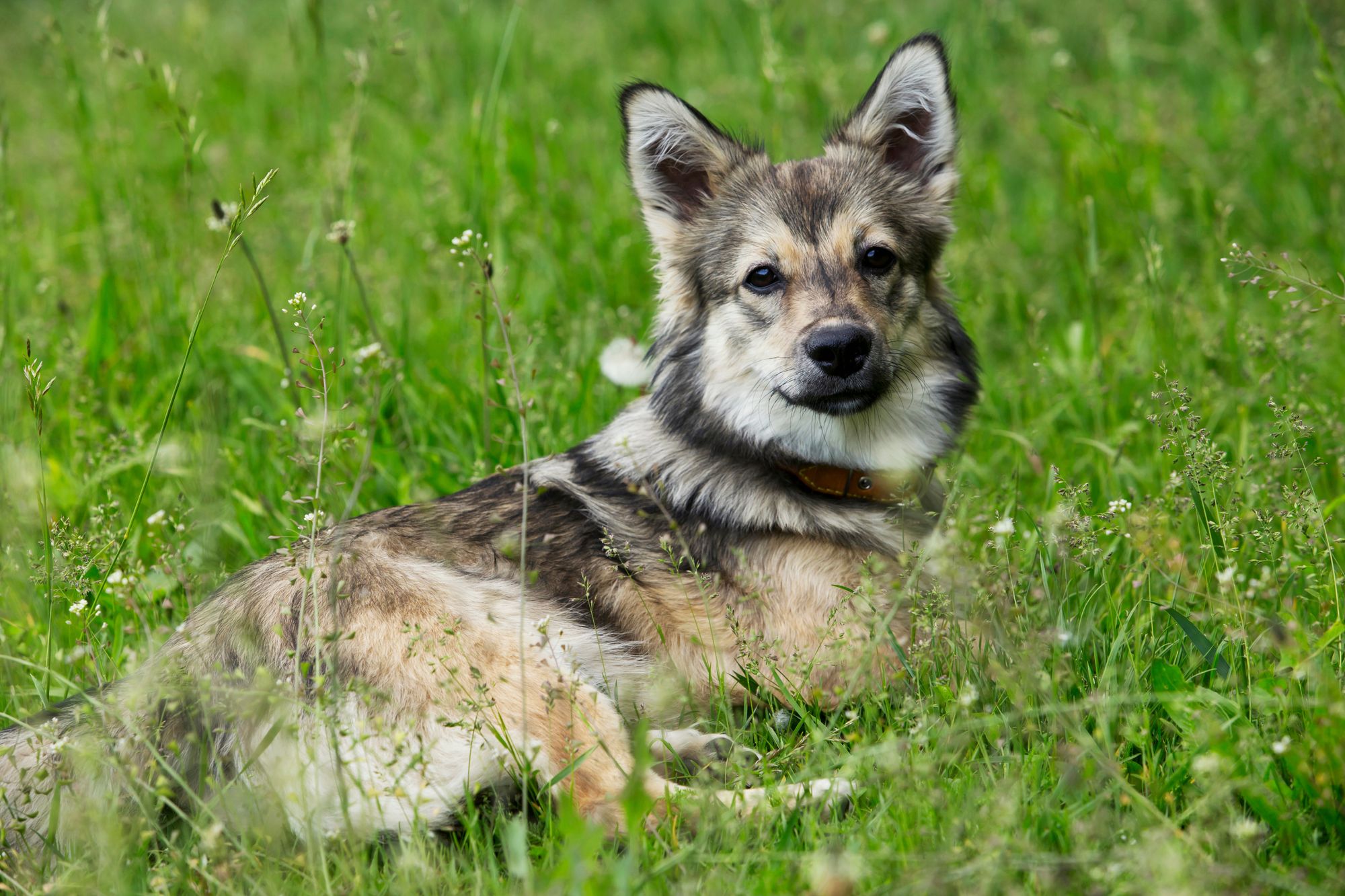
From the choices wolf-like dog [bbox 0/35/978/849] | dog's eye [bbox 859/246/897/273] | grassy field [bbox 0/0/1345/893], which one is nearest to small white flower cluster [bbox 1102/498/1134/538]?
grassy field [bbox 0/0/1345/893]

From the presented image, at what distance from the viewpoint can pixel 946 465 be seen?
3.17 meters

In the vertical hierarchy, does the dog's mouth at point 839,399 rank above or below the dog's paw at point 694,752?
above

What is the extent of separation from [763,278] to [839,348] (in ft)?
1.48

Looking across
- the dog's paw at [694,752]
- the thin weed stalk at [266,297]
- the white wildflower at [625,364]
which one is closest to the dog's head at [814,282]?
the white wildflower at [625,364]

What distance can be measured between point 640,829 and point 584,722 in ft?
1.40

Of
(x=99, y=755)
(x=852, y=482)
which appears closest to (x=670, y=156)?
(x=852, y=482)

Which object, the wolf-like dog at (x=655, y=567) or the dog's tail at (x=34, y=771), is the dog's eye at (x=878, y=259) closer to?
the wolf-like dog at (x=655, y=567)

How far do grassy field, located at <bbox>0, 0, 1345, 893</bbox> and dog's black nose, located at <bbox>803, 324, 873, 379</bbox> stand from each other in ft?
1.81

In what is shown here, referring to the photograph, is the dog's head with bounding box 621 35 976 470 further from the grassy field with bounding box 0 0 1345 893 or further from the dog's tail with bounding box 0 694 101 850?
the dog's tail with bounding box 0 694 101 850

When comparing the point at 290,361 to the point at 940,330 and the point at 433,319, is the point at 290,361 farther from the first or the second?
the point at 940,330

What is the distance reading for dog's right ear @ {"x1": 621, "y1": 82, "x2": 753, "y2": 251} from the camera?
3396mm

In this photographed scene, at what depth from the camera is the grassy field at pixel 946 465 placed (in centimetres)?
213

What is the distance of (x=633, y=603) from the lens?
10.0ft

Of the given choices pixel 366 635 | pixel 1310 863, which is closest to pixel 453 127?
pixel 366 635
